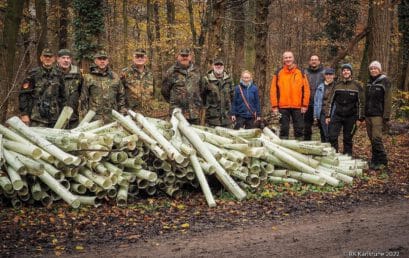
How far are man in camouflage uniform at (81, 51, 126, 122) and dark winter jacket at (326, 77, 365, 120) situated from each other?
4.92m

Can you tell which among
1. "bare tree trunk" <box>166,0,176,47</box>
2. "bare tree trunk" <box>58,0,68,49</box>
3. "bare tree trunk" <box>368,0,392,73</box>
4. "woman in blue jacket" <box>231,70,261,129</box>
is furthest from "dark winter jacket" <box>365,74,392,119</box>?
"bare tree trunk" <box>166,0,176,47</box>

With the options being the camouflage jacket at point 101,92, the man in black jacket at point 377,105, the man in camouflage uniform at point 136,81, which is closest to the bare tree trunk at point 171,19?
the man in camouflage uniform at point 136,81

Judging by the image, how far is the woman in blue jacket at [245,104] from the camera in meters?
11.7

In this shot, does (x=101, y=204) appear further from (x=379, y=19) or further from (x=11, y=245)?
(x=379, y=19)

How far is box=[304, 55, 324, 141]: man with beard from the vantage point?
12.1 meters

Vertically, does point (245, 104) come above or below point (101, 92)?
below

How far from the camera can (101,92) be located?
9711 millimetres

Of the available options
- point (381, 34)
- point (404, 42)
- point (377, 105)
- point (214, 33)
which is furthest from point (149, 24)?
point (377, 105)

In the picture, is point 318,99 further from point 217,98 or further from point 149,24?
point 149,24

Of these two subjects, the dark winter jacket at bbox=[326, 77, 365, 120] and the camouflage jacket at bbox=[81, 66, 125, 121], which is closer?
the camouflage jacket at bbox=[81, 66, 125, 121]

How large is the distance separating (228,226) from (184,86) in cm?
420

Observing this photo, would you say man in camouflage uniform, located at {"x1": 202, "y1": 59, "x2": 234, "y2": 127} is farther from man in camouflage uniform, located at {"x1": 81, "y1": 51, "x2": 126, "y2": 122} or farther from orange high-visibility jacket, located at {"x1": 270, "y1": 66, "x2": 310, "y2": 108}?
man in camouflage uniform, located at {"x1": 81, "y1": 51, "x2": 126, "y2": 122}

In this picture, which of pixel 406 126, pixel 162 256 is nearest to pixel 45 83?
pixel 162 256

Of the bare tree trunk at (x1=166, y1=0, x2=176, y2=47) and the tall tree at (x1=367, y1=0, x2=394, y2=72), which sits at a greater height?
the bare tree trunk at (x1=166, y1=0, x2=176, y2=47)
